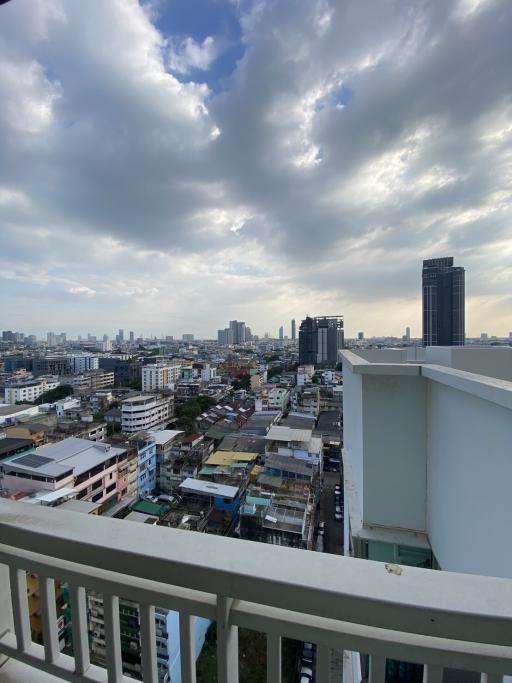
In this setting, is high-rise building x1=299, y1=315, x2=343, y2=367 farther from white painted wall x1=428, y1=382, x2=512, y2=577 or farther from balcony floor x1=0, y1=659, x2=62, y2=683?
balcony floor x1=0, y1=659, x2=62, y2=683

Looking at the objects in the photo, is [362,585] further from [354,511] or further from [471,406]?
[354,511]

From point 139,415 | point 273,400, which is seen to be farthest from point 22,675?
point 273,400

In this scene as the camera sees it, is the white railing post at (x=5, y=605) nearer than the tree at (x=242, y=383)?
Yes

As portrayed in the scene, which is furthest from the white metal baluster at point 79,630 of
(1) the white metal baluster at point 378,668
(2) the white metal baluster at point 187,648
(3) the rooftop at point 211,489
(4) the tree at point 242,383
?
(4) the tree at point 242,383

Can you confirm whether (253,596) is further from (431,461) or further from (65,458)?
(65,458)

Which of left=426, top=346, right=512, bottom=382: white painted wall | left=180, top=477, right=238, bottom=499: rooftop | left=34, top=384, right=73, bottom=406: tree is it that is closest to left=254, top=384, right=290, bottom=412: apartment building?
left=180, top=477, right=238, bottom=499: rooftop

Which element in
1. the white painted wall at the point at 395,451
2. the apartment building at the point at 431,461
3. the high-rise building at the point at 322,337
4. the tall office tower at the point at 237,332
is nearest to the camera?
the apartment building at the point at 431,461

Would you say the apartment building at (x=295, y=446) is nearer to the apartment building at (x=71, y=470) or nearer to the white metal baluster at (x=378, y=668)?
the apartment building at (x=71, y=470)
